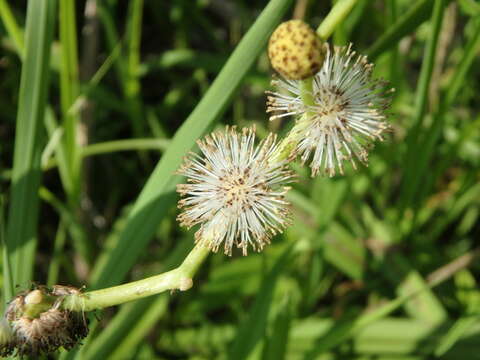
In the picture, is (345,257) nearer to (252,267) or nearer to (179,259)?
(252,267)

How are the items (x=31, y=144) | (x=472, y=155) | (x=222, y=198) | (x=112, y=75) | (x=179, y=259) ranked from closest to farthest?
(x=222, y=198) < (x=31, y=144) < (x=179, y=259) < (x=472, y=155) < (x=112, y=75)

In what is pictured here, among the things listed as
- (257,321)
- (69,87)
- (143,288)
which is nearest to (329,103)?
(143,288)

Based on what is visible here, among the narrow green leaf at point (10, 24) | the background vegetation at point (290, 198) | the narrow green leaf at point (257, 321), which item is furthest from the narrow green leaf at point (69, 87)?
the narrow green leaf at point (257, 321)

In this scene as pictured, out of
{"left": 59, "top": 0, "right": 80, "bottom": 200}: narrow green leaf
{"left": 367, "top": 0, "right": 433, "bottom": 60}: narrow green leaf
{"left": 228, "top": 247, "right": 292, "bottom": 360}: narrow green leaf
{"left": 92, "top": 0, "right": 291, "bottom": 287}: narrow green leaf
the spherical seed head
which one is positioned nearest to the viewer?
the spherical seed head

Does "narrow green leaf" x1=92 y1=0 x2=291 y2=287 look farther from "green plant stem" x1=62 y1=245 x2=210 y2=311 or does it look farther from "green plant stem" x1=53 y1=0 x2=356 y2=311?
"green plant stem" x1=62 y1=245 x2=210 y2=311

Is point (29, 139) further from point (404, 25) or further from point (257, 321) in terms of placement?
point (404, 25)

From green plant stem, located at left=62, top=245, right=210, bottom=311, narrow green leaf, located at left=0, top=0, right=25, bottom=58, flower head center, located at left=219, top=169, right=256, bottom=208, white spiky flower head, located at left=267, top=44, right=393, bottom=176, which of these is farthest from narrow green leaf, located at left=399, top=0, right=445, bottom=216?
narrow green leaf, located at left=0, top=0, right=25, bottom=58

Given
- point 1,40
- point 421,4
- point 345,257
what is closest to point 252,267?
point 345,257

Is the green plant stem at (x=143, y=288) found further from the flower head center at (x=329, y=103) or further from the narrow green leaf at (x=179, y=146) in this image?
the narrow green leaf at (x=179, y=146)

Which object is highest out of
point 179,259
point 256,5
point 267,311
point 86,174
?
point 256,5
